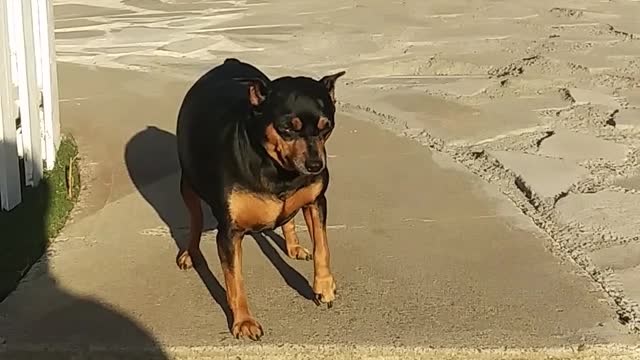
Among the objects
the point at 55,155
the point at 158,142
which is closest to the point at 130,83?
the point at 158,142

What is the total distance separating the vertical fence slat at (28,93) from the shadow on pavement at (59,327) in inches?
43.2

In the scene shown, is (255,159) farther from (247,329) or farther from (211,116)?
(247,329)

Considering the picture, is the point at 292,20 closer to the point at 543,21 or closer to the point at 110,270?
the point at 543,21

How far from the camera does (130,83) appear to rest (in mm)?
9422

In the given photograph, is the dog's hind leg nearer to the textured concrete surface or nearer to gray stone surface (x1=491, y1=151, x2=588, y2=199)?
the textured concrete surface

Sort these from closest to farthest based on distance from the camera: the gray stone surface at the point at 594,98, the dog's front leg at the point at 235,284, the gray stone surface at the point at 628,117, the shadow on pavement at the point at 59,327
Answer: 1. the shadow on pavement at the point at 59,327
2. the dog's front leg at the point at 235,284
3. the gray stone surface at the point at 628,117
4. the gray stone surface at the point at 594,98

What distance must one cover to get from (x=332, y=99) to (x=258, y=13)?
10123 millimetres

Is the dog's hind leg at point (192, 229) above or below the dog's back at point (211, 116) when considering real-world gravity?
below

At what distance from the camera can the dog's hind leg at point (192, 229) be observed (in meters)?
5.24

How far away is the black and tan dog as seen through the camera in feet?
13.5

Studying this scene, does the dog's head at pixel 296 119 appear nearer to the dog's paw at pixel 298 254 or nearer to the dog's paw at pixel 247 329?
the dog's paw at pixel 247 329

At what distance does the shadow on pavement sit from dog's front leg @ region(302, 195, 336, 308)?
0.77 m

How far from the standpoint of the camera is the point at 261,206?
4418 mm

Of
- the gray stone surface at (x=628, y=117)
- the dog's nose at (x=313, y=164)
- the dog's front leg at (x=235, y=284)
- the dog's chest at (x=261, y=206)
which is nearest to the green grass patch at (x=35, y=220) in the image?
the dog's front leg at (x=235, y=284)
